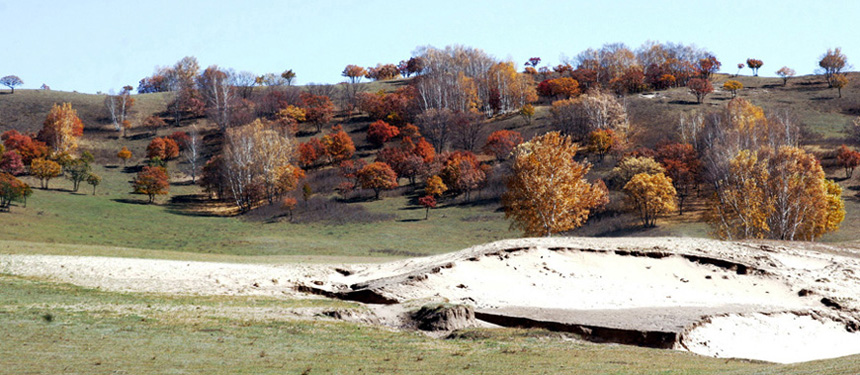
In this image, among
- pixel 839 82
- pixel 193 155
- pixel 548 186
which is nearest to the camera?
pixel 548 186

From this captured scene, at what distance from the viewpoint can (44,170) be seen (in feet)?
356

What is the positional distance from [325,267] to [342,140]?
10054 centimetres

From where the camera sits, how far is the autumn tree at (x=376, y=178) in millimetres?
109438

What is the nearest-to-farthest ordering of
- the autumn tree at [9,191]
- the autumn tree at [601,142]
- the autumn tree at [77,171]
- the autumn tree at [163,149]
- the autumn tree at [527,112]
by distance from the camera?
the autumn tree at [9,191] → the autumn tree at [77,171] → the autumn tree at [601,142] → the autumn tree at [163,149] → the autumn tree at [527,112]

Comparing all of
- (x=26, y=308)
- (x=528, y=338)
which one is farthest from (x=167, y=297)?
(x=528, y=338)

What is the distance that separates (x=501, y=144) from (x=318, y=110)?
52800mm

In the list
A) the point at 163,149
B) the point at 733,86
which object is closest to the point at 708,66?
the point at 733,86

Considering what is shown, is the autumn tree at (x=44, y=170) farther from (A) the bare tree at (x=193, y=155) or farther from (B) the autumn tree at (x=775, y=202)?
(B) the autumn tree at (x=775, y=202)

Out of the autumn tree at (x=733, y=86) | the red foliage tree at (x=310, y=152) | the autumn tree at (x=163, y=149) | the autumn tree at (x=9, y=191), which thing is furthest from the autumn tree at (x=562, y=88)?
the autumn tree at (x=9, y=191)

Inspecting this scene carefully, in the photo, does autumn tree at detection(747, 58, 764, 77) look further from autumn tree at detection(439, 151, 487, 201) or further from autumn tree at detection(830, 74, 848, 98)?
autumn tree at detection(439, 151, 487, 201)

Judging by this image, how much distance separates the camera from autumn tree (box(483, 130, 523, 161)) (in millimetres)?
121000

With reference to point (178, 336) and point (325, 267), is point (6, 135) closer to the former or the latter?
point (325, 267)

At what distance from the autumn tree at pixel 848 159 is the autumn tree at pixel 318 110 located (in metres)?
101

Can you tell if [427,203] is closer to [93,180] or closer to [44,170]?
[93,180]
